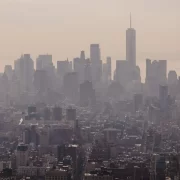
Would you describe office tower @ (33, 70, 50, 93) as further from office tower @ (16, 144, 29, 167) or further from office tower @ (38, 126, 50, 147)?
office tower @ (16, 144, 29, 167)

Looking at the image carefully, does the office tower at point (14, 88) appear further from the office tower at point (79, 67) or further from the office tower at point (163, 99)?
the office tower at point (163, 99)

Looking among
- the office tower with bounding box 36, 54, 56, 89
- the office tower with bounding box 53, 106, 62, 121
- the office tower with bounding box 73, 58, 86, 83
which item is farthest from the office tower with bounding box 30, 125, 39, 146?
the office tower with bounding box 73, 58, 86, 83

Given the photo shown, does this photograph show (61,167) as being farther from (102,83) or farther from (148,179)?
(102,83)

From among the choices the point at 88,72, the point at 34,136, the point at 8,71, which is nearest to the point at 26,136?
the point at 34,136

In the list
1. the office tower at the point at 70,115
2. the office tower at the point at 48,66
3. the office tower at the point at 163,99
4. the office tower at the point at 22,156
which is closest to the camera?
the office tower at the point at 22,156

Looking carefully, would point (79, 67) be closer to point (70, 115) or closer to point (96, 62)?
point (96, 62)

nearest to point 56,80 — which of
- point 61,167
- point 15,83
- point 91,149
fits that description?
point 15,83

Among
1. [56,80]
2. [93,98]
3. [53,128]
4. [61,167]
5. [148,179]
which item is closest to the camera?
[148,179]

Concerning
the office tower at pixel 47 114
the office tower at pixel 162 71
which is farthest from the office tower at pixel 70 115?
the office tower at pixel 162 71
